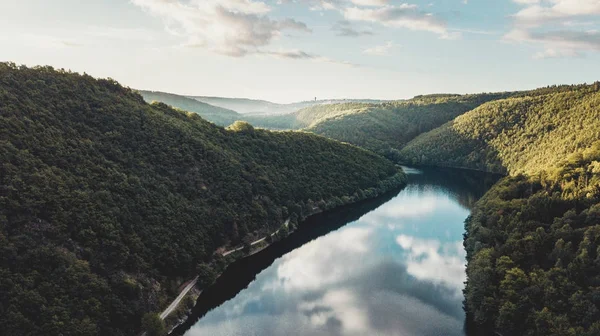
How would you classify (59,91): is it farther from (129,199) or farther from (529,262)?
(529,262)

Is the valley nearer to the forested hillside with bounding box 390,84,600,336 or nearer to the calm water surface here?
the forested hillside with bounding box 390,84,600,336

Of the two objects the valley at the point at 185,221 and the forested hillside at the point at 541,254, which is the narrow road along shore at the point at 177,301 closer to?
the valley at the point at 185,221

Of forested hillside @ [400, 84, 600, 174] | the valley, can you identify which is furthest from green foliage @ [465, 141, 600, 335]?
forested hillside @ [400, 84, 600, 174]

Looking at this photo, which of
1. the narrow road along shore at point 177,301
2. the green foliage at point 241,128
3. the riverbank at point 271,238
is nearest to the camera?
the narrow road along shore at point 177,301

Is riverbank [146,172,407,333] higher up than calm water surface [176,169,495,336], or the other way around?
riverbank [146,172,407,333]

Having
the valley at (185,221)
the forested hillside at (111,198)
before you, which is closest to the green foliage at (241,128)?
the valley at (185,221)

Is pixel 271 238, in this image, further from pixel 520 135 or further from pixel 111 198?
pixel 520 135

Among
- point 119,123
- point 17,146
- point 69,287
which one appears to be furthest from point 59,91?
point 69,287
